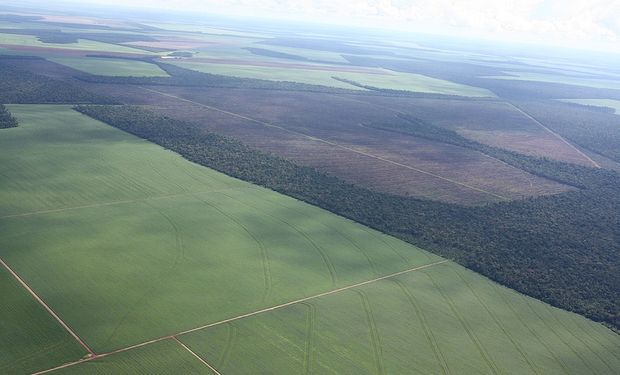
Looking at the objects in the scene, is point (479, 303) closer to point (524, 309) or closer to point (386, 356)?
point (524, 309)

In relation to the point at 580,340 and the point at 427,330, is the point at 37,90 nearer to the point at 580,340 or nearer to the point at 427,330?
the point at 427,330

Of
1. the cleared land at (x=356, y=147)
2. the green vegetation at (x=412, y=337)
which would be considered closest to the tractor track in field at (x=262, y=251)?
the green vegetation at (x=412, y=337)

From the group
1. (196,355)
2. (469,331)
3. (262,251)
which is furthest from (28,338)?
(469,331)

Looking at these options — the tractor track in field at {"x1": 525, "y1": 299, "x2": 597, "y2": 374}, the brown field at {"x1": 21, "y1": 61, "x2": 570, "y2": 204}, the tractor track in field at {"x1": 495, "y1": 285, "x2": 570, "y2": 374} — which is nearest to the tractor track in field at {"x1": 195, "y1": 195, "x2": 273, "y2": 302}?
the tractor track in field at {"x1": 495, "y1": 285, "x2": 570, "y2": 374}

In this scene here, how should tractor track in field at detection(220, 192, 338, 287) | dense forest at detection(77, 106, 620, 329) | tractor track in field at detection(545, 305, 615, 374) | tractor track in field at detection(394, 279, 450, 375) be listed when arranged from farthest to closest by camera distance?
dense forest at detection(77, 106, 620, 329), tractor track in field at detection(220, 192, 338, 287), tractor track in field at detection(545, 305, 615, 374), tractor track in field at detection(394, 279, 450, 375)

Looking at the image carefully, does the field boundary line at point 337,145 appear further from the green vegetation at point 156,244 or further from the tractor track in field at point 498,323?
the tractor track in field at point 498,323

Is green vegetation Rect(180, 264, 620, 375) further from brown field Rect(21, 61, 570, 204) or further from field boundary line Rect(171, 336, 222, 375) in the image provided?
brown field Rect(21, 61, 570, 204)
